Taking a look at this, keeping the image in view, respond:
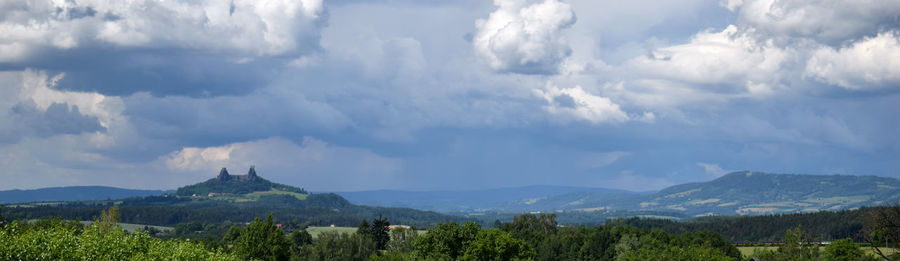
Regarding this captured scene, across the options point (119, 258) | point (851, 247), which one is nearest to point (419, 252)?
point (119, 258)

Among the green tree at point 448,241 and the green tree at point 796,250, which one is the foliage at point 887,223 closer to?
the green tree at point 796,250

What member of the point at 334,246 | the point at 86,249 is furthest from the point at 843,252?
the point at 86,249

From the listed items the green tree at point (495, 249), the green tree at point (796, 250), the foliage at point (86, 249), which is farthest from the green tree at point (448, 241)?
the green tree at point (796, 250)

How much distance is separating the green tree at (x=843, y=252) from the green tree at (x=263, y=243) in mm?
116004

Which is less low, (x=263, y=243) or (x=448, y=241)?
(x=448, y=241)

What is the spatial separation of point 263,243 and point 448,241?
33878 millimetres

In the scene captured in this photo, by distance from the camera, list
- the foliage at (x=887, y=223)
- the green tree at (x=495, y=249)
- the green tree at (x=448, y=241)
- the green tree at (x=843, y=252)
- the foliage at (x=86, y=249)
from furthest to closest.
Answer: the green tree at (x=843, y=252)
the foliage at (x=887, y=223)
the green tree at (x=448, y=241)
the green tree at (x=495, y=249)
the foliage at (x=86, y=249)

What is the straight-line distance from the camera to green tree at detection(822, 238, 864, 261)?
160500mm

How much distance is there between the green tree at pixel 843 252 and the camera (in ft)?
527

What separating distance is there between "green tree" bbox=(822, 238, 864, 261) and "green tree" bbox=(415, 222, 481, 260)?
82.1 metres

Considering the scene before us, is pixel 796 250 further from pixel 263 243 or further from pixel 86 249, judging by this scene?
pixel 86 249

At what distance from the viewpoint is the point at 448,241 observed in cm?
13688

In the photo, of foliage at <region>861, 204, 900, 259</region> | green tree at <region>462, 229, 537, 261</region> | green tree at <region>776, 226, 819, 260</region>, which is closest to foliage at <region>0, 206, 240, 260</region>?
green tree at <region>462, 229, 537, 261</region>

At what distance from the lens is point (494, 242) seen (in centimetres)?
12712
